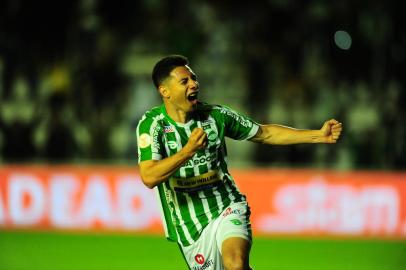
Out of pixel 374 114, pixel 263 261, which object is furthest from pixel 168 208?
pixel 374 114

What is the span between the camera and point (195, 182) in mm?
5848

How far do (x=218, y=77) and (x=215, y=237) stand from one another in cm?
693

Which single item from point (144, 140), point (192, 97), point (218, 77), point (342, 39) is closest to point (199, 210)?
point (144, 140)

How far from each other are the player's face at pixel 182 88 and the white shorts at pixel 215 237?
0.79 meters

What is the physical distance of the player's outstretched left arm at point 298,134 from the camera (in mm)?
5859

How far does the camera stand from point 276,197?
39.7ft

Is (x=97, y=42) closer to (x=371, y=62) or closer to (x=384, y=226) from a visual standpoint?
(x=371, y=62)

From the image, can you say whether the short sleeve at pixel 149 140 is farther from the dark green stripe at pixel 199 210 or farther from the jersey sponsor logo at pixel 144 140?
the dark green stripe at pixel 199 210

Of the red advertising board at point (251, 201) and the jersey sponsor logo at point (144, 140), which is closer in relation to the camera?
the jersey sponsor logo at point (144, 140)

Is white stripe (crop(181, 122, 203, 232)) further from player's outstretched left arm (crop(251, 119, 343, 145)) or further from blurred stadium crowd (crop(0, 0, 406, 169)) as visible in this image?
blurred stadium crowd (crop(0, 0, 406, 169))

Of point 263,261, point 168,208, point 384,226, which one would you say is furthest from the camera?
point 384,226

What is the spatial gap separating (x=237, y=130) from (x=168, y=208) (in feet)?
2.47

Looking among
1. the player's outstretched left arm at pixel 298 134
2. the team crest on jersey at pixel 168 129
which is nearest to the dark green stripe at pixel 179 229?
the team crest on jersey at pixel 168 129

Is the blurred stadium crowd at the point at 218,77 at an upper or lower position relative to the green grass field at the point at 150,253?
upper
